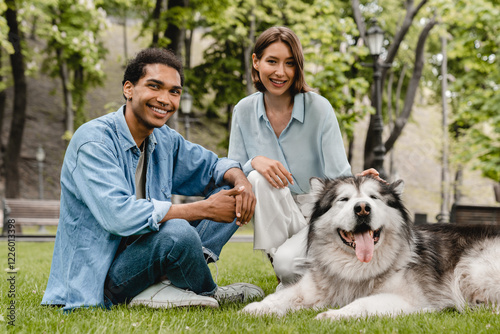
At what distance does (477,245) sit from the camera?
3.70m

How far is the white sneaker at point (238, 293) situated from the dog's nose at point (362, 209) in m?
1.30

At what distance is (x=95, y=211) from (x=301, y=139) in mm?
2129

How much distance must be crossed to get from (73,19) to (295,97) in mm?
14529

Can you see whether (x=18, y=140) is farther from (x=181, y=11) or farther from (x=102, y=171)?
(x=102, y=171)

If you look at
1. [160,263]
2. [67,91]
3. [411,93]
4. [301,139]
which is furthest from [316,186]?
[67,91]

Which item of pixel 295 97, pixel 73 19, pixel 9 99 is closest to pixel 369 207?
pixel 295 97

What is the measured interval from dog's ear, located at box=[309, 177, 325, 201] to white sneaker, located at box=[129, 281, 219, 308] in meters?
1.14

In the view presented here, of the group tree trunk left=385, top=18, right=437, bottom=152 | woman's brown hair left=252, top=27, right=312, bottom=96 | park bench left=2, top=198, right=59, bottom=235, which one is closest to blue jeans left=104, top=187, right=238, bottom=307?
woman's brown hair left=252, top=27, right=312, bottom=96

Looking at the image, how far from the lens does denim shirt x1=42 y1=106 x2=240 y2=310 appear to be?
2977mm

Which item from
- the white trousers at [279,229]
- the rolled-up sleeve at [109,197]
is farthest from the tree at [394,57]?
the rolled-up sleeve at [109,197]

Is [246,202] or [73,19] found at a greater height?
[73,19]

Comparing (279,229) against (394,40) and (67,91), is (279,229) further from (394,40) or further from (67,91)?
(67,91)

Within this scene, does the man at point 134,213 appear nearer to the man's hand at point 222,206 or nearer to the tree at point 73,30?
the man's hand at point 222,206

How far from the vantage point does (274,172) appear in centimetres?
386
